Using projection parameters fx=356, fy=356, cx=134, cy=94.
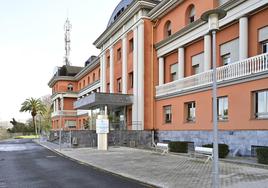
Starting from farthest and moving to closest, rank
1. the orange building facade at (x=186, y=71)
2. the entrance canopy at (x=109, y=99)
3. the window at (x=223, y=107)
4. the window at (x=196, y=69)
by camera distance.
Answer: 1. the entrance canopy at (x=109, y=99)
2. the window at (x=196, y=69)
3. the window at (x=223, y=107)
4. the orange building facade at (x=186, y=71)

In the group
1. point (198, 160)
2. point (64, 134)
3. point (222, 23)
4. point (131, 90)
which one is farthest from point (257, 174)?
point (64, 134)

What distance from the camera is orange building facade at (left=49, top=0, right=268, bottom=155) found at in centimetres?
A: 1914

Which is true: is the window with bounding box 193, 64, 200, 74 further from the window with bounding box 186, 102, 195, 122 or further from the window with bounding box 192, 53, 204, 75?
the window with bounding box 186, 102, 195, 122

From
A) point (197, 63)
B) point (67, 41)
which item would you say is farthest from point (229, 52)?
point (67, 41)

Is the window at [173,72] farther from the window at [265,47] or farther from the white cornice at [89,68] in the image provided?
the white cornice at [89,68]

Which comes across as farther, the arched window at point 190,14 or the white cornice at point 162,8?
the white cornice at point 162,8

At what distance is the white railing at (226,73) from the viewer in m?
18.1

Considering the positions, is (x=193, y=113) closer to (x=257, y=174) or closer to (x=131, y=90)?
(x=131, y=90)

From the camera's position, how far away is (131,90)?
1304 inches

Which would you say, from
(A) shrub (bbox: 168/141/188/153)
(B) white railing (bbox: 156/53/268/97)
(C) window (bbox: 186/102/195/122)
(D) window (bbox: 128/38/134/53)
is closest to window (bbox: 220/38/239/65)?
(B) white railing (bbox: 156/53/268/97)

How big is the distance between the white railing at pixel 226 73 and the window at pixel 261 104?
1.20m

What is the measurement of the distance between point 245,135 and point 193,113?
665 cm

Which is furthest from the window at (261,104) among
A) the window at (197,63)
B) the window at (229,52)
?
the window at (197,63)

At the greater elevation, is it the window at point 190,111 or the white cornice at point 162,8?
the white cornice at point 162,8
